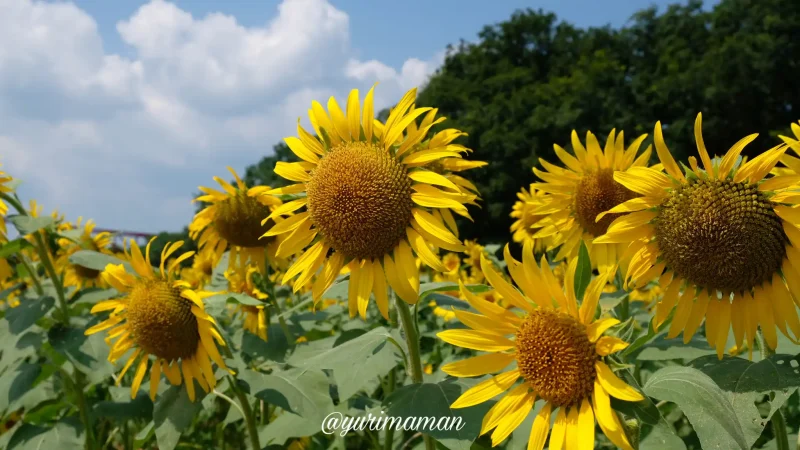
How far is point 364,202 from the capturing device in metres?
2.02

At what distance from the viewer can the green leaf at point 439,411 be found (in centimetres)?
176

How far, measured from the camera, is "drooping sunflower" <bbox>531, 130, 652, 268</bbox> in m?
2.94

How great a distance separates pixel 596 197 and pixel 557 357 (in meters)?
A: 1.44

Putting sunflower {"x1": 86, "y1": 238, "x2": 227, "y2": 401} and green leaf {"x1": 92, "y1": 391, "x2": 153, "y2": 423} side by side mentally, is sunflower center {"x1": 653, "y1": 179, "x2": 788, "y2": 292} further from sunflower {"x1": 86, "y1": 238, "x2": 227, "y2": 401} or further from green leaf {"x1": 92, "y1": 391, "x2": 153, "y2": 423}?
green leaf {"x1": 92, "y1": 391, "x2": 153, "y2": 423}

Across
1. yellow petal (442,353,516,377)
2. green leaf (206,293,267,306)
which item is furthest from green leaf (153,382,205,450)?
yellow petal (442,353,516,377)

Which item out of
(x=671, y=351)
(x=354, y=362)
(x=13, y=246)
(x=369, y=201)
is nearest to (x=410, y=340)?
(x=354, y=362)

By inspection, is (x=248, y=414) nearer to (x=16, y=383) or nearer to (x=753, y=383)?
(x=16, y=383)

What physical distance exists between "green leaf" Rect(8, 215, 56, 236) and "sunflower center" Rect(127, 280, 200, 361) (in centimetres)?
64

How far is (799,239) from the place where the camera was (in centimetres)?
177

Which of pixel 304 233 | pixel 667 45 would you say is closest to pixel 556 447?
pixel 304 233

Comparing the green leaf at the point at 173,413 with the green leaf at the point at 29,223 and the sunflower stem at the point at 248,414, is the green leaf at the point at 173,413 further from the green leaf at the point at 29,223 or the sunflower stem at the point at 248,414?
the green leaf at the point at 29,223

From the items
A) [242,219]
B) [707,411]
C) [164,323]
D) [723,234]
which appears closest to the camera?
[707,411]

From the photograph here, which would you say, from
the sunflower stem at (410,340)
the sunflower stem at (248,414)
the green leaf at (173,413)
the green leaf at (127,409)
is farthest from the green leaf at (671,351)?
the green leaf at (127,409)

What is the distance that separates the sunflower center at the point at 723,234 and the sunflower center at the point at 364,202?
0.83 metres
